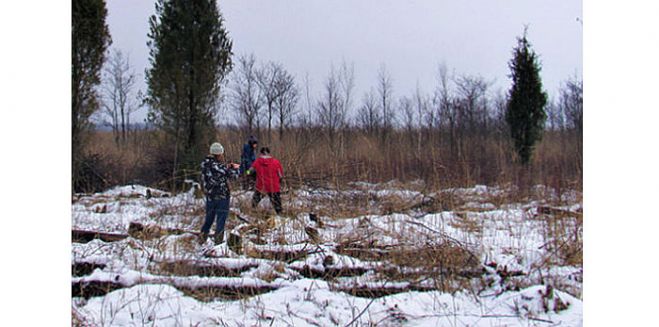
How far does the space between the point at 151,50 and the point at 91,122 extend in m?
2.07

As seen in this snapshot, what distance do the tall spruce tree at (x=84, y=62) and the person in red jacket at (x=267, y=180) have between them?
354 cm

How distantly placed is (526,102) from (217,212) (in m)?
9.19

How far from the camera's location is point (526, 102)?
1224cm

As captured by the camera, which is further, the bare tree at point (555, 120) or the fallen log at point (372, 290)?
the bare tree at point (555, 120)

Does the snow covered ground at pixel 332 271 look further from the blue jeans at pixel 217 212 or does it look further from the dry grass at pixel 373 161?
the dry grass at pixel 373 161

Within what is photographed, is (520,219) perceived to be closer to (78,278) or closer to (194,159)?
(78,278)

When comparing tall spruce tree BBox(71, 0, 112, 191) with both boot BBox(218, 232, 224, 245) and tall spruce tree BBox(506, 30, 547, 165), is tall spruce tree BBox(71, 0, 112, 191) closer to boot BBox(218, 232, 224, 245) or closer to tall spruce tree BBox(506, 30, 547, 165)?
boot BBox(218, 232, 224, 245)

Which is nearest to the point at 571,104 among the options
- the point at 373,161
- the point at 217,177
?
the point at 373,161

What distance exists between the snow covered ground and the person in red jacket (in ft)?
0.52

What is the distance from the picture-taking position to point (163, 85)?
10320 mm

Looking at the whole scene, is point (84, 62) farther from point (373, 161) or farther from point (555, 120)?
point (555, 120)

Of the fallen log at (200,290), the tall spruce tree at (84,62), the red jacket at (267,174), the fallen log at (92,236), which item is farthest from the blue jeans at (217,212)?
the tall spruce tree at (84,62)

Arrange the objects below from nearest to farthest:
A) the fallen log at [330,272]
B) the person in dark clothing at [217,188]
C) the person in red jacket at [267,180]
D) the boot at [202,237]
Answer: the fallen log at [330,272] → the boot at [202,237] → the person in dark clothing at [217,188] → the person in red jacket at [267,180]

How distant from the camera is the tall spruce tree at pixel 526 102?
12.1 meters
